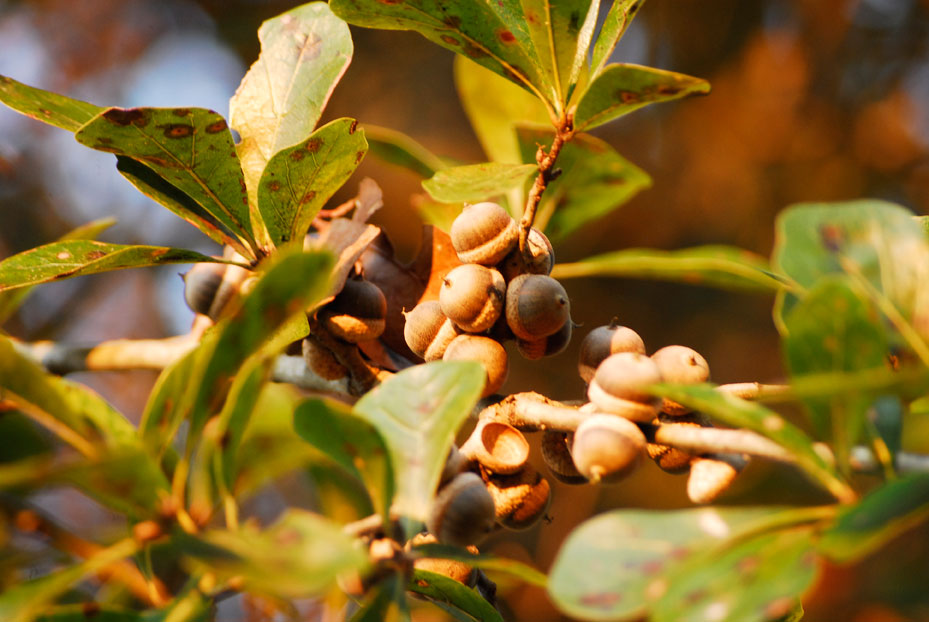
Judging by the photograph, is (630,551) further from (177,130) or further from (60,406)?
(177,130)

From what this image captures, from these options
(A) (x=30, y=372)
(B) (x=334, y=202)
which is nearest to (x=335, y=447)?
(A) (x=30, y=372)

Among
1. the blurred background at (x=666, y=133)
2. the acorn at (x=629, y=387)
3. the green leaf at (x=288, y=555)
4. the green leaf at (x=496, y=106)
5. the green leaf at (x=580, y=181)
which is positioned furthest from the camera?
the blurred background at (x=666, y=133)

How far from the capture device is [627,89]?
71cm

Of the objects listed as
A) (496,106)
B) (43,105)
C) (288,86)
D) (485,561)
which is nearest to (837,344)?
(485,561)

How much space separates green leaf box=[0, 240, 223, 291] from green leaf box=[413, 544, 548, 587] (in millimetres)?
448

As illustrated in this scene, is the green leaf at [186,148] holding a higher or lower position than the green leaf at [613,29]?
lower

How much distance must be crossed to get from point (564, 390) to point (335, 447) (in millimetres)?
1829

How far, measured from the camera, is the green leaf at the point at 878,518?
410mm

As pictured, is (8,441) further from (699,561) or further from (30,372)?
(699,561)

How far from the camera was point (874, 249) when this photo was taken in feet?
1.65

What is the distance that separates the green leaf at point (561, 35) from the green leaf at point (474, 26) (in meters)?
0.01

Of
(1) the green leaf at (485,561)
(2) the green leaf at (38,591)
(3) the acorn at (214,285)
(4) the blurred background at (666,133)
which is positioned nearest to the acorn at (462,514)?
(1) the green leaf at (485,561)

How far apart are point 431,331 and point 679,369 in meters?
0.29

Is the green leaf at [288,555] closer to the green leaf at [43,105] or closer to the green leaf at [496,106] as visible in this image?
the green leaf at [43,105]
